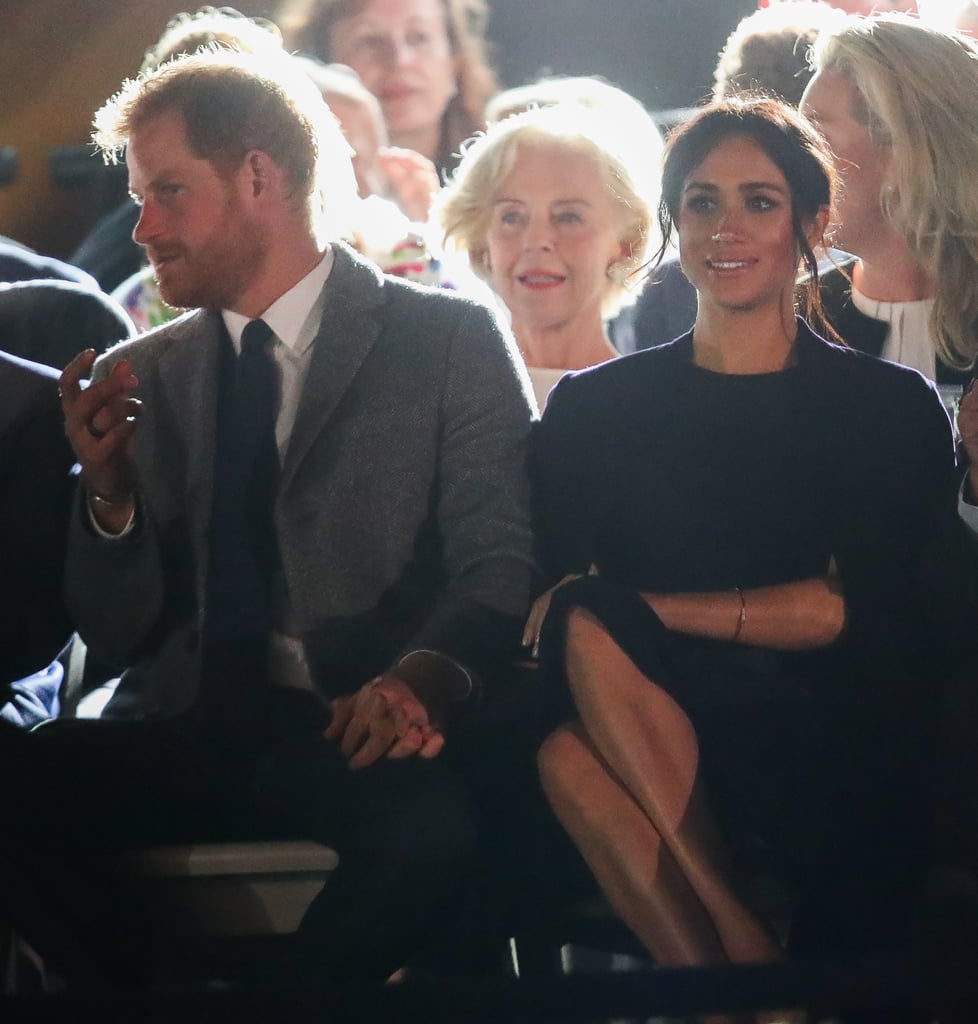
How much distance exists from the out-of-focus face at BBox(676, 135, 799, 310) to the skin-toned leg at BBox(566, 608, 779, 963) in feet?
1.17

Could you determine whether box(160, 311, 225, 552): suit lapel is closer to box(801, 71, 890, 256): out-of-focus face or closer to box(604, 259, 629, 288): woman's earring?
Result: box(604, 259, 629, 288): woman's earring

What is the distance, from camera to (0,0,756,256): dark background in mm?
1885

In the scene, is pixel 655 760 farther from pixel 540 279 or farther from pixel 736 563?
pixel 540 279

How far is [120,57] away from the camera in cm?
198

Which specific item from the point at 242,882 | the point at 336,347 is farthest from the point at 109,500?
the point at 242,882

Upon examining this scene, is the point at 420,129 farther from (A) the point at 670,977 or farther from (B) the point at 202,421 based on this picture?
(A) the point at 670,977

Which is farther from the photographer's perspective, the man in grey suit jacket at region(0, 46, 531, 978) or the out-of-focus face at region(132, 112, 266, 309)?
the out-of-focus face at region(132, 112, 266, 309)

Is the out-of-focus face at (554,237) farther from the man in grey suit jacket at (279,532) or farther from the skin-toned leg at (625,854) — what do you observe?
the skin-toned leg at (625,854)

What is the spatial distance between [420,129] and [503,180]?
0.51 m

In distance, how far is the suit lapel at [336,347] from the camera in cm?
129

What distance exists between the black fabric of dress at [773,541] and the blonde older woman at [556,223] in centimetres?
33

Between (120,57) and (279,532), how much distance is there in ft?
3.25

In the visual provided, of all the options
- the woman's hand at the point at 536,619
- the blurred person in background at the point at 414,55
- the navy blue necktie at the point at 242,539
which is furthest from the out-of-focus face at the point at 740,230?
the blurred person in background at the point at 414,55

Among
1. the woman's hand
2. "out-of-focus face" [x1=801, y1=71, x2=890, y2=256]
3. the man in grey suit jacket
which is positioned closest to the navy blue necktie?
the man in grey suit jacket
